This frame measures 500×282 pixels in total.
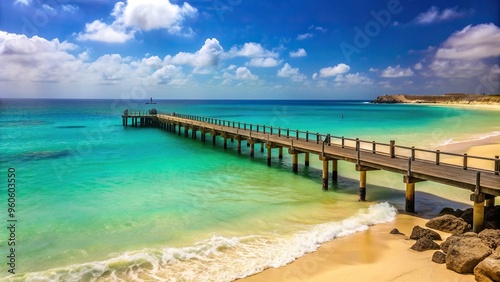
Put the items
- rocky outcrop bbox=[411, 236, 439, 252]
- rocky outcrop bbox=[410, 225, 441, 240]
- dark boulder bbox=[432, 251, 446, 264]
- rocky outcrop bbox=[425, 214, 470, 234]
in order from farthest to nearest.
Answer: rocky outcrop bbox=[425, 214, 470, 234] → rocky outcrop bbox=[410, 225, 441, 240] → rocky outcrop bbox=[411, 236, 439, 252] → dark boulder bbox=[432, 251, 446, 264]

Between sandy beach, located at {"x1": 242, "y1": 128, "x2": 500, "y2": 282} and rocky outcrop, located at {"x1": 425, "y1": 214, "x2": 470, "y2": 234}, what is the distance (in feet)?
1.00

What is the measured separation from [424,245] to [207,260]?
5979mm

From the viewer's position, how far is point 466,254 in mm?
8492

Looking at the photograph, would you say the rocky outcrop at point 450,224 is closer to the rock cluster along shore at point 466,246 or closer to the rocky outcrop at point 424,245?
the rock cluster along shore at point 466,246

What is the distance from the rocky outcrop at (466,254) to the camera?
27.5ft

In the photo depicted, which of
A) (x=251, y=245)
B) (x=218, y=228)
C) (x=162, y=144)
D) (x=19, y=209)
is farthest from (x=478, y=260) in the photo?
(x=162, y=144)

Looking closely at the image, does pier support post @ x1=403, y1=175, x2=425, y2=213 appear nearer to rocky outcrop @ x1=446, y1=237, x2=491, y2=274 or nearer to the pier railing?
the pier railing

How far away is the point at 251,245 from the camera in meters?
11.1

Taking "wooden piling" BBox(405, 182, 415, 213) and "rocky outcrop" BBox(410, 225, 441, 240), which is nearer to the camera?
"rocky outcrop" BBox(410, 225, 441, 240)

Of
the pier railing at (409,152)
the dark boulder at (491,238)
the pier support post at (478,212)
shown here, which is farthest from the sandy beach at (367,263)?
the pier railing at (409,152)

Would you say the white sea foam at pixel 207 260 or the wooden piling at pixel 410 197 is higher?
the wooden piling at pixel 410 197

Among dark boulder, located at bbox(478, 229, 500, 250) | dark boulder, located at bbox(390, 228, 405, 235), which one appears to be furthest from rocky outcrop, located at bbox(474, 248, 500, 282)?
dark boulder, located at bbox(390, 228, 405, 235)

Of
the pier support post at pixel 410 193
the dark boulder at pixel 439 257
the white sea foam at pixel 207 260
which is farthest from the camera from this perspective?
the pier support post at pixel 410 193

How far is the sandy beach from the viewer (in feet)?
28.4
